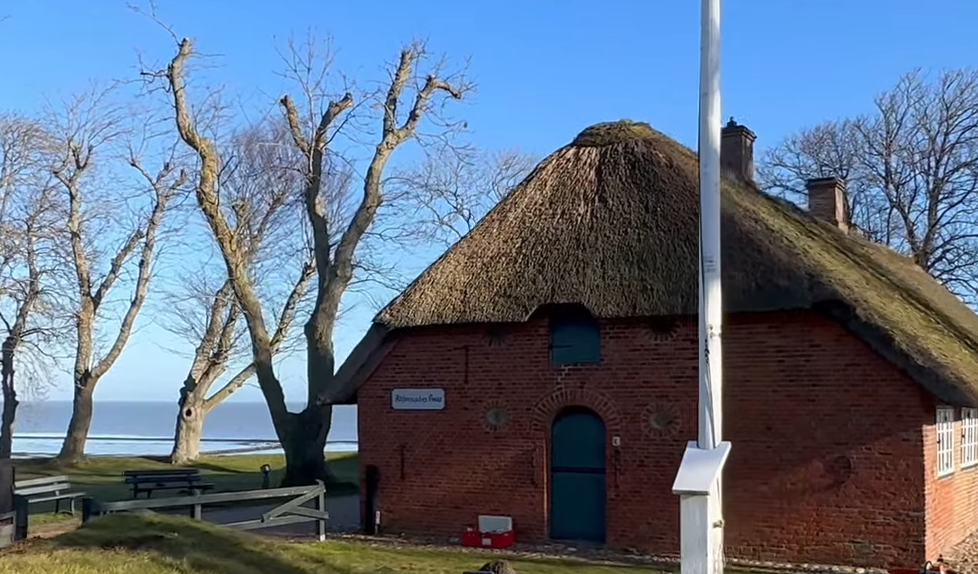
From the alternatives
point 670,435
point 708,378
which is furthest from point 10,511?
point 708,378

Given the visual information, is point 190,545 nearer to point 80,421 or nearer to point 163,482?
point 163,482

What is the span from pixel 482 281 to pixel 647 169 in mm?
3360

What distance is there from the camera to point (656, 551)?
52.3 ft

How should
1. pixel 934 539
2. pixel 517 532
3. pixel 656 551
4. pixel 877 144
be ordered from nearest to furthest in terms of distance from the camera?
pixel 934 539 < pixel 656 551 < pixel 517 532 < pixel 877 144

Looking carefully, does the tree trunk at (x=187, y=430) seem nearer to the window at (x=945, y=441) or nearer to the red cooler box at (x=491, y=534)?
the red cooler box at (x=491, y=534)

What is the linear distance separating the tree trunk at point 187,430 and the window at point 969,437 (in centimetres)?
2685

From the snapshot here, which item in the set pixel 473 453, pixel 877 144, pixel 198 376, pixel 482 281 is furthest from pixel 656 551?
pixel 877 144

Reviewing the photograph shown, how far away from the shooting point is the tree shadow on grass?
38.0 feet

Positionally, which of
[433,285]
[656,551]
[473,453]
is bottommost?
[656,551]

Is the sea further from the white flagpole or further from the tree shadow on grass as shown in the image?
the white flagpole

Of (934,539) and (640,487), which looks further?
(640,487)

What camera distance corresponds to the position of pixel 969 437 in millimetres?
18000

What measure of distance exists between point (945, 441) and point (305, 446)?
1439cm

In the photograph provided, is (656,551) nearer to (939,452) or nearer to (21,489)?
(939,452)
